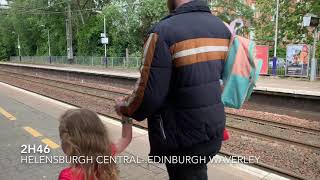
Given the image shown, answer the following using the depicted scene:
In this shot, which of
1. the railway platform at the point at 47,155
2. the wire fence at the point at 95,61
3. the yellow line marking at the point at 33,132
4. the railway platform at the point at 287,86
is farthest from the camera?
the wire fence at the point at 95,61

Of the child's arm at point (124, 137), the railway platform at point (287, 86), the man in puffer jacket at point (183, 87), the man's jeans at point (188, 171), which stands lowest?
the railway platform at point (287, 86)

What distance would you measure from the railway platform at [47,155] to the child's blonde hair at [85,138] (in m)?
0.36

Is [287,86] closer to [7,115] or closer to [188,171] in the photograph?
[7,115]

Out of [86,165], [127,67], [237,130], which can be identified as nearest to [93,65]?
[127,67]

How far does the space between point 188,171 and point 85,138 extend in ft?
2.23

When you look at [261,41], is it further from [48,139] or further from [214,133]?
[214,133]

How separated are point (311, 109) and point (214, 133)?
9.30 metres

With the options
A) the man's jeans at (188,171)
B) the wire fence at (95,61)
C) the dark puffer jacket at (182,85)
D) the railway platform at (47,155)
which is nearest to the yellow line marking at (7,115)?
the railway platform at (47,155)

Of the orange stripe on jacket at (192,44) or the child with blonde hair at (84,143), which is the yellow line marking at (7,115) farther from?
the orange stripe on jacket at (192,44)

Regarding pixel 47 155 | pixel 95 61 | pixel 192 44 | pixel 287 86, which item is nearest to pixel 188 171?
pixel 192 44

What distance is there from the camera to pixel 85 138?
220 centimetres

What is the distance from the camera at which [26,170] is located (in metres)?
4.86

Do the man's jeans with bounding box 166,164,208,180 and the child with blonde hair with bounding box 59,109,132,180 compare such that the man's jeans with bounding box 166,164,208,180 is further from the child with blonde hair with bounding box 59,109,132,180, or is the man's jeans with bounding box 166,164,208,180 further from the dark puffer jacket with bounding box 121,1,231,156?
the child with blonde hair with bounding box 59,109,132,180

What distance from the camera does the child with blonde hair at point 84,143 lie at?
2.20 metres
